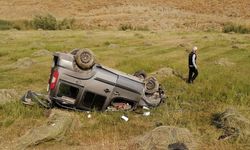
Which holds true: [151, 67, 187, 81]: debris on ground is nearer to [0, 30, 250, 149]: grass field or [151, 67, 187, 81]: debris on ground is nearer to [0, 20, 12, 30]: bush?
[0, 30, 250, 149]: grass field

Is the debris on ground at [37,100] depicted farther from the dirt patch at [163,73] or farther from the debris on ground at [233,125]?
the dirt patch at [163,73]

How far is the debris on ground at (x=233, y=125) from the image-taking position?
13.8 metres

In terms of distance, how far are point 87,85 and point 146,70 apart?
11.4m

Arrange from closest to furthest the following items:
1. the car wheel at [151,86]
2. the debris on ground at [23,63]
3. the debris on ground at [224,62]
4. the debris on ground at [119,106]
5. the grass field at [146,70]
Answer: the grass field at [146,70] < the debris on ground at [119,106] < the car wheel at [151,86] < the debris on ground at [23,63] < the debris on ground at [224,62]

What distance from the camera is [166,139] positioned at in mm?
12891

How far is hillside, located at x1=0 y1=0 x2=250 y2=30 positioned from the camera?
224ft

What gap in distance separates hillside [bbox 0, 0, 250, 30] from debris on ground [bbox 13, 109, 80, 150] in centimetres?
4914

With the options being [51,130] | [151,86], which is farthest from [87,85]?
[151,86]

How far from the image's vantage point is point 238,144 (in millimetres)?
13266

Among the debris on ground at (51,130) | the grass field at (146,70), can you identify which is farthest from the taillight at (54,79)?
the grass field at (146,70)

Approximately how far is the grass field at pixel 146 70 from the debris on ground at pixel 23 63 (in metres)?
0.38

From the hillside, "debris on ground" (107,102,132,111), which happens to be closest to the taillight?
"debris on ground" (107,102,132,111)

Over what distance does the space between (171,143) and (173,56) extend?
21.1 m

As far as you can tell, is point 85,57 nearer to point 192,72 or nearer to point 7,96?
point 7,96
